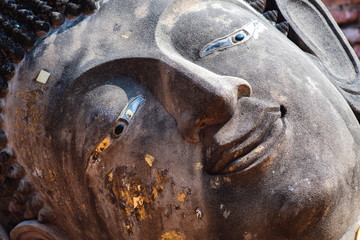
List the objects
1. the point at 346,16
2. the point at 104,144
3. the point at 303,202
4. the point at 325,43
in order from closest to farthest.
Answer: the point at 303,202
the point at 104,144
the point at 325,43
the point at 346,16

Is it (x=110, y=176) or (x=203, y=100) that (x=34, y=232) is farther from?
(x=203, y=100)

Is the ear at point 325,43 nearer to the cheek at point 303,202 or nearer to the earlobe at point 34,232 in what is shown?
the cheek at point 303,202

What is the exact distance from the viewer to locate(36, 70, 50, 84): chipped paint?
1775mm

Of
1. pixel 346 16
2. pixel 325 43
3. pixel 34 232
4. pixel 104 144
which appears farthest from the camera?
pixel 346 16

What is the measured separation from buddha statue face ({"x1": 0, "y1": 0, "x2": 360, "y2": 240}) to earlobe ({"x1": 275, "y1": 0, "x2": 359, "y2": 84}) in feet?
0.66

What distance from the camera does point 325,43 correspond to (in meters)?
2.14

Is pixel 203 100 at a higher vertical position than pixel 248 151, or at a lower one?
higher

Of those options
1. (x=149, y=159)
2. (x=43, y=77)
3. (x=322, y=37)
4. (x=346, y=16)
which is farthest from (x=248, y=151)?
(x=346, y=16)

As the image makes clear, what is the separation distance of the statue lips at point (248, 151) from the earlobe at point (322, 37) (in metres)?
0.50

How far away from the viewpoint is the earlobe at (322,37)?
2.04m

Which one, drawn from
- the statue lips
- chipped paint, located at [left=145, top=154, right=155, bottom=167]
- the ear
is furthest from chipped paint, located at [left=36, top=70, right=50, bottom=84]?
the ear

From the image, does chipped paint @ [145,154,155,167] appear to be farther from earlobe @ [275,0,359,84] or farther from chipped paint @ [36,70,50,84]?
earlobe @ [275,0,359,84]

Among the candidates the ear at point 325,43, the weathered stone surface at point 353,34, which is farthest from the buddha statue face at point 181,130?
the weathered stone surface at point 353,34

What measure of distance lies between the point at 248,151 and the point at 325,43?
74cm
